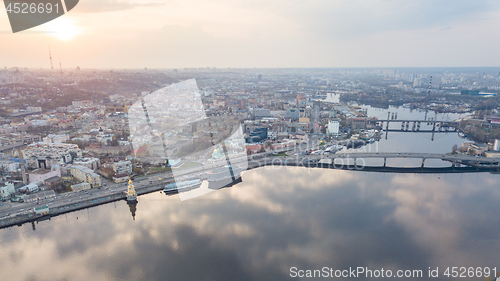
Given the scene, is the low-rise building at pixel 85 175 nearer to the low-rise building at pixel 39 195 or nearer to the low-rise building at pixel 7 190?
the low-rise building at pixel 39 195

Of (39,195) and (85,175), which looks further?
(85,175)

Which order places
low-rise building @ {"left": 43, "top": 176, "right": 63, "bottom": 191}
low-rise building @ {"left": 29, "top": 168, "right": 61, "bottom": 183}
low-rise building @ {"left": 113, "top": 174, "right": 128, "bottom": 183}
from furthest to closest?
low-rise building @ {"left": 113, "top": 174, "right": 128, "bottom": 183} → low-rise building @ {"left": 29, "top": 168, "right": 61, "bottom": 183} → low-rise building @ {"left": 43, "top": 176, "right": 63, "bottom": 191}

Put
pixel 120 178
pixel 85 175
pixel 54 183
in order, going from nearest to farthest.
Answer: pixel 54 183 → pixel 85 175 → pixel 120 178

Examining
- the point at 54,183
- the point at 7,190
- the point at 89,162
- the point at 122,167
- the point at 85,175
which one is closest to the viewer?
the point at 7,190

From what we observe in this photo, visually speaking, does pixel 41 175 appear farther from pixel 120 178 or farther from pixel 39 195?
pixel 120 178

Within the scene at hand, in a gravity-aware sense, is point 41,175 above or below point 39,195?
above

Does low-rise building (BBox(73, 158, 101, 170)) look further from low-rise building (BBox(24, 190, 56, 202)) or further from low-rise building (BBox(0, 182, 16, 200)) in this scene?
low-rise building (BBox(0, 182, 16, 200))

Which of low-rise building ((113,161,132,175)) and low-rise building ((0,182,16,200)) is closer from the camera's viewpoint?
low-rise building ((0,182,16,200))

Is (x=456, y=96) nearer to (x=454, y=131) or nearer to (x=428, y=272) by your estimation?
(x=454, y=131)

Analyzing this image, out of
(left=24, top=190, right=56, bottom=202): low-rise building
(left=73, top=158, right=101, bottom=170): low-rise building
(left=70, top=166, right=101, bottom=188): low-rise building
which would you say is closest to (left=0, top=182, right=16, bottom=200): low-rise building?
(left=24, top=190, right=56, bottom=202): low-rise building

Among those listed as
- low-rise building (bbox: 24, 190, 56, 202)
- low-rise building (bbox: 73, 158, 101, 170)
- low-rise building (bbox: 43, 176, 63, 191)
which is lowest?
low-rise building (bbox: 24, 190, 56, 202)

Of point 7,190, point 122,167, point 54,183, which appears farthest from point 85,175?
point 7,190
